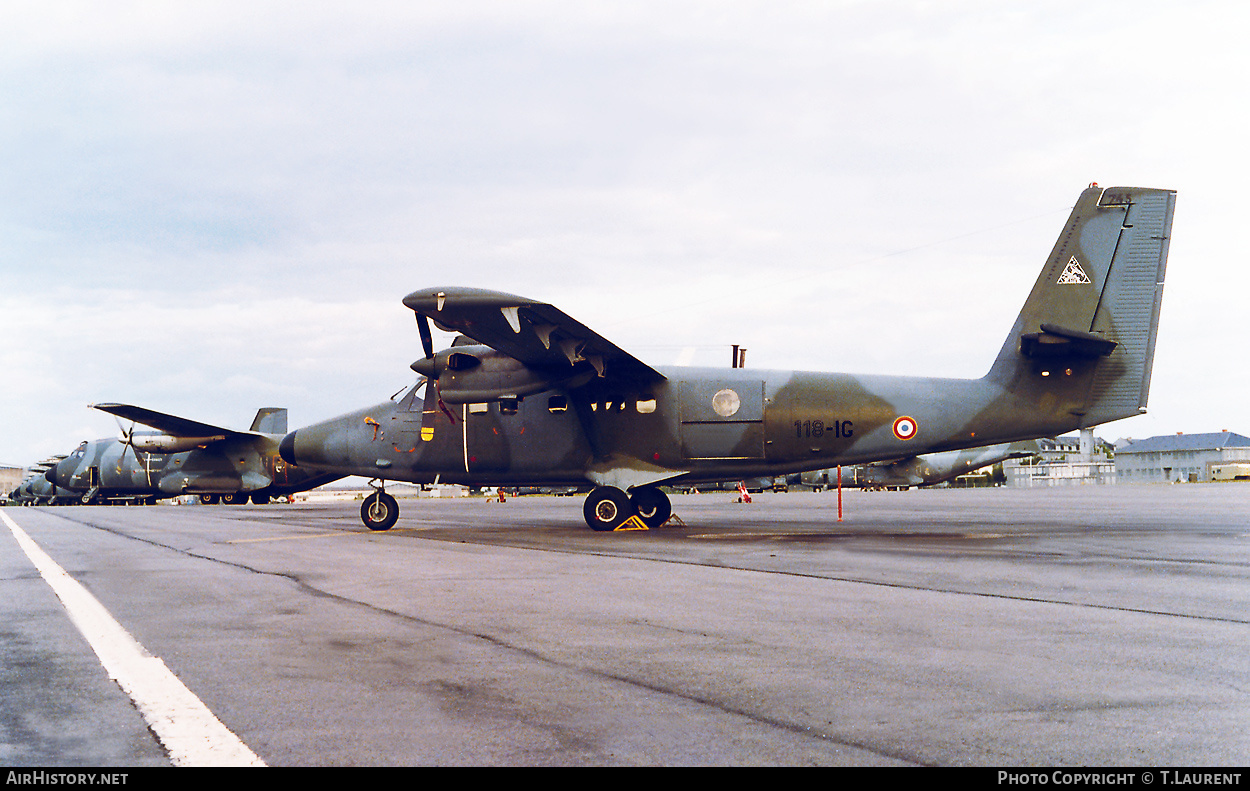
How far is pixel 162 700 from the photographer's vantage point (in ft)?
14.9

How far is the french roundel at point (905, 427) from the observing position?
1750 centimetres

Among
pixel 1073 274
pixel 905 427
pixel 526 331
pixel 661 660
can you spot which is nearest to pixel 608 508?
pixel 526 331

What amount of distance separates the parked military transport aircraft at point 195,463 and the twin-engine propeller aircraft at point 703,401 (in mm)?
20168

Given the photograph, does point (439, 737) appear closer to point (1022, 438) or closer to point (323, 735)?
point (323, 735)

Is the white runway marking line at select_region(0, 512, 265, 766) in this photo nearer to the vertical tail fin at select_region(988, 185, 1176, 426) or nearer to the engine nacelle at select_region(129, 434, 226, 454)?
the vertical tail fin at select_region(988, 185, 1176, 426)

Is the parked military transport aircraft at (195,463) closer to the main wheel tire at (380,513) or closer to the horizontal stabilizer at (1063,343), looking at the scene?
the main wheel tire at (380,513)

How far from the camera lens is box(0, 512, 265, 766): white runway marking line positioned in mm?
3652

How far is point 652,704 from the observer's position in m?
4.48

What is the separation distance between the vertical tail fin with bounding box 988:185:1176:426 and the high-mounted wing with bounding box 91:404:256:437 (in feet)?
106

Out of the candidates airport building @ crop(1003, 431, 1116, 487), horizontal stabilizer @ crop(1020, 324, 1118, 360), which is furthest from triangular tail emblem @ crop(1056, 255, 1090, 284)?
airport building @ crop(1003, 431, 1116, 487)

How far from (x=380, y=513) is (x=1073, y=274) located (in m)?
14.5

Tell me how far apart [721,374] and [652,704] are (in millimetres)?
14640

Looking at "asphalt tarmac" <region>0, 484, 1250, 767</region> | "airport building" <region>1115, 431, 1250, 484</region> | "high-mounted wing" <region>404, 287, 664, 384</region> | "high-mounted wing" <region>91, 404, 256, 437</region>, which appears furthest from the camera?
"airport building" <region>1115, 431, 1250, 484</region>

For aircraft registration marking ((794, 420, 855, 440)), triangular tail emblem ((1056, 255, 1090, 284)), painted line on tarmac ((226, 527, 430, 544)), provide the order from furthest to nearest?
aircraft registration marking ((794, 420, 855, 440))
triangular tail emblem ((1056, 255, 1090, 284))
painted line on tarmac ((226, 527, 430, 544))
